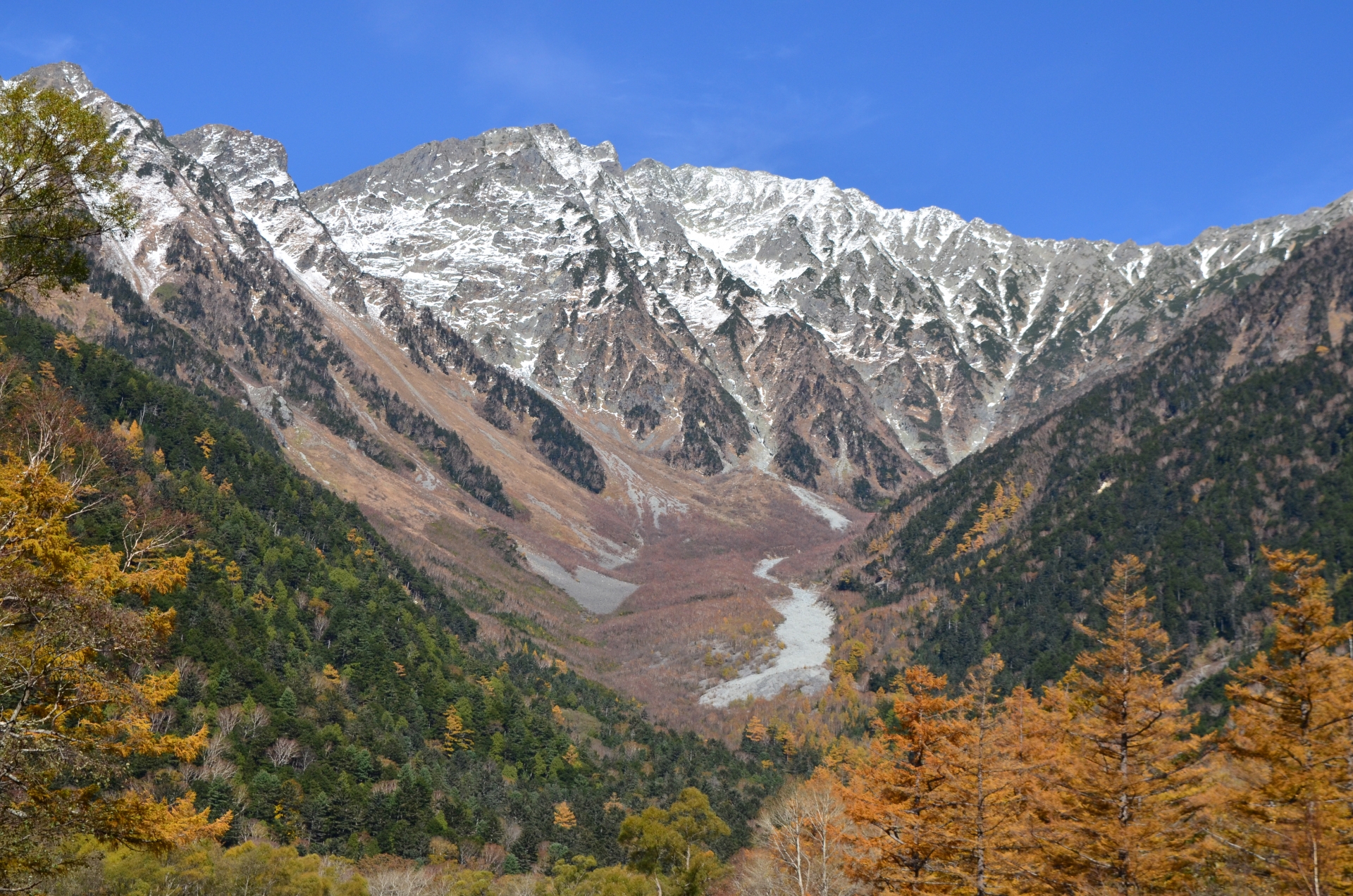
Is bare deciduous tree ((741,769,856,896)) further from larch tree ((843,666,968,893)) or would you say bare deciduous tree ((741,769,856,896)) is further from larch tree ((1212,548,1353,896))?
larch tree ((1212,548,1353,896))

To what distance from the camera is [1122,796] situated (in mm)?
28594

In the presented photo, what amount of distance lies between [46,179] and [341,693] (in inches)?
3785

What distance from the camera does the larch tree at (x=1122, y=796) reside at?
91.2 ft

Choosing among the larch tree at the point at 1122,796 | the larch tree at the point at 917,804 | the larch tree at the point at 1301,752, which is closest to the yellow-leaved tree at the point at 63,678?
the larch tree at the point at 917,804

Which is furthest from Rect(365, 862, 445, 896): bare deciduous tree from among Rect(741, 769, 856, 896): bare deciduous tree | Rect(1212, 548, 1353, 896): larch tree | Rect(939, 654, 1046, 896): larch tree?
Rect(1212, 548, 1353, 896): larch tree

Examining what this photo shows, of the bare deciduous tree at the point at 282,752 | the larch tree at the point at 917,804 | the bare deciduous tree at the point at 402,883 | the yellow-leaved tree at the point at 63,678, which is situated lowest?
the bare deciduous tree at the point at 402,883

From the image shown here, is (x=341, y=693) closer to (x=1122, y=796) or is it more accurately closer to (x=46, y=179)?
(x=1122, y=796)

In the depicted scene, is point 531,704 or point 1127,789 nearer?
point 1127,789

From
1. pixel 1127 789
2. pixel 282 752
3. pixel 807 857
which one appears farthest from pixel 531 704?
pixel 1127 789

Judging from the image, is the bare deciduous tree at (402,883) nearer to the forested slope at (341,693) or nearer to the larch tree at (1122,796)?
the forested slope at (341,693)

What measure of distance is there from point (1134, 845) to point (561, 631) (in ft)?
576

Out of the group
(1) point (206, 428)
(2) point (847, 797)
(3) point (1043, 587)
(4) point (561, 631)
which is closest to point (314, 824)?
(2) point (847, 797)

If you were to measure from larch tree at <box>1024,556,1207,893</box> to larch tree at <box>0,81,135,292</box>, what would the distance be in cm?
3014

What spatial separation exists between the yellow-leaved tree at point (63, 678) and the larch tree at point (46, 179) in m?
2.77
